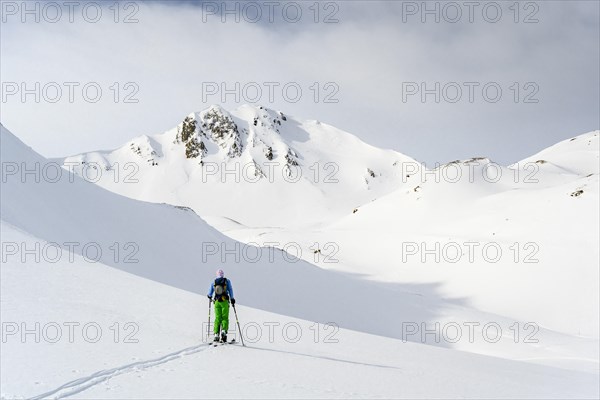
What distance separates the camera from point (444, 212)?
62.7m

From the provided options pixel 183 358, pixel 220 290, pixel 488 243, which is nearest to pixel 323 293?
pixel 220 290

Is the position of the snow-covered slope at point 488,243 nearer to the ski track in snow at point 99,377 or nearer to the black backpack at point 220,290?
the black backpack at point 220,290

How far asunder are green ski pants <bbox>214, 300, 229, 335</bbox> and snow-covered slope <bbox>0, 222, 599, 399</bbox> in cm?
59

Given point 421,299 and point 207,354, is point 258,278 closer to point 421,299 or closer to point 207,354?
point 421,299

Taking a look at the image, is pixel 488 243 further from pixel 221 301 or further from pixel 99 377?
pixel 99 377

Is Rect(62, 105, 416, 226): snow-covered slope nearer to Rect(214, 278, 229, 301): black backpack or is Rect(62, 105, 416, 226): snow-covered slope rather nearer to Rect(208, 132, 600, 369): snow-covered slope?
Rect(208, 132, 600, 369): snow-covered slope

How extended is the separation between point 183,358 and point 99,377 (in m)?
1.98

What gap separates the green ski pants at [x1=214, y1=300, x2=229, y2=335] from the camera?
1152 centimetres

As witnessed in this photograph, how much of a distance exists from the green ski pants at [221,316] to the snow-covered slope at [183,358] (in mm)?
588

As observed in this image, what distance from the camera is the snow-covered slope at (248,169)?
138500mm

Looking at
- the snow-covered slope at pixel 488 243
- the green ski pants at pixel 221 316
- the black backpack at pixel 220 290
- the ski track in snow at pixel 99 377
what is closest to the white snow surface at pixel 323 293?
the ski track in snow at pixel 99 377

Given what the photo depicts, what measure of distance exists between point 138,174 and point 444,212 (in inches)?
4699

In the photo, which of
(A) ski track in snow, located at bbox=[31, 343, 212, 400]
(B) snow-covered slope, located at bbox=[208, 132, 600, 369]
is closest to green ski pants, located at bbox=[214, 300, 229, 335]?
(A) ski track in snow, located at bbox=[31, 343, 212, 400]

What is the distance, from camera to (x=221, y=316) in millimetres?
11672
